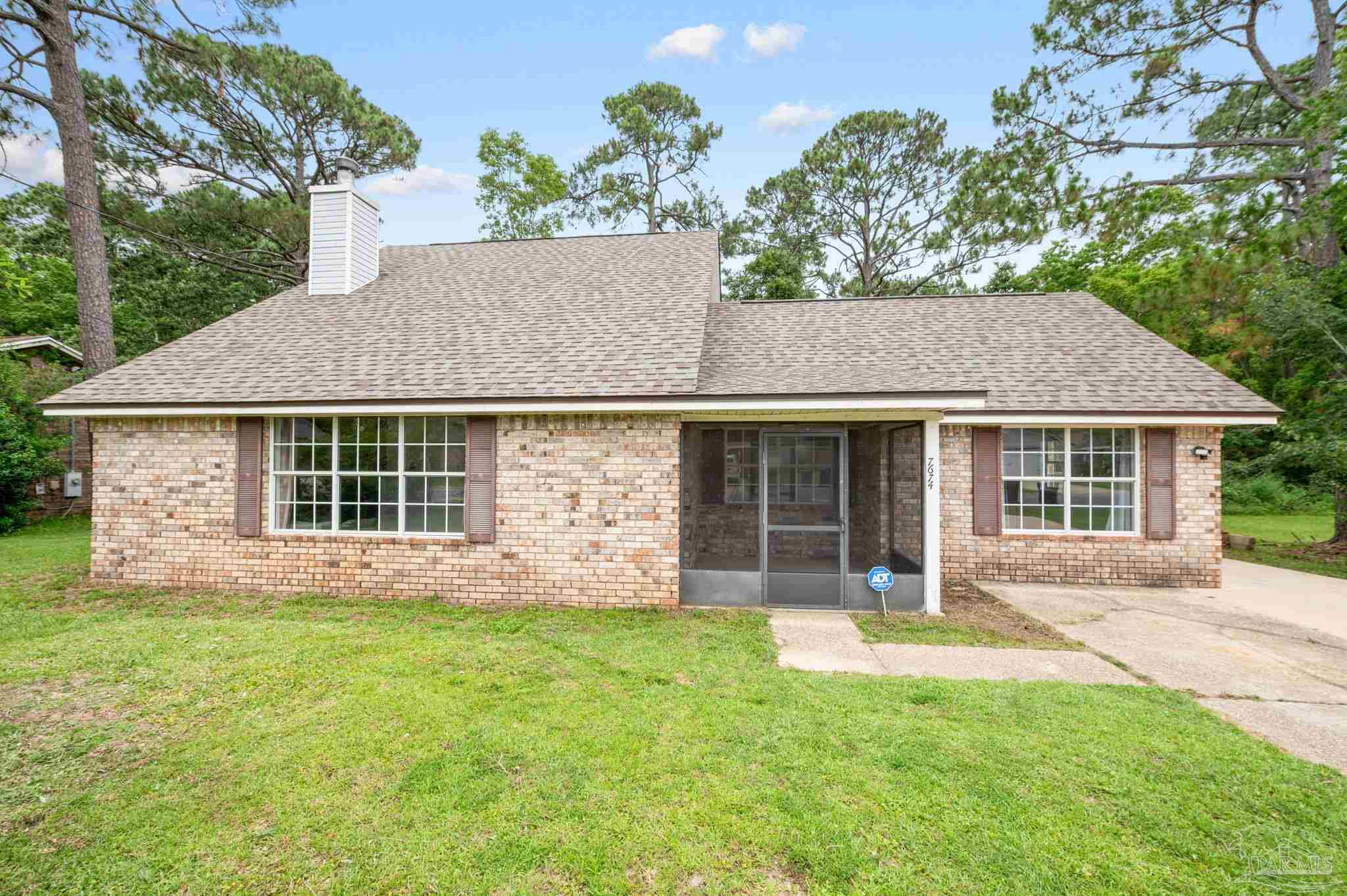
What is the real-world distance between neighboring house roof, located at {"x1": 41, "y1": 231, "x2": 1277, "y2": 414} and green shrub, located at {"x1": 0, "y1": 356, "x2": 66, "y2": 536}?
7.63 metres

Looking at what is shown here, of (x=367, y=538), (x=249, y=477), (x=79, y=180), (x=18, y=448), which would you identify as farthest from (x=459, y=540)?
(x=18, y=448)

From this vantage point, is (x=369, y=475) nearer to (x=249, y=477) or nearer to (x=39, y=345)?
(x=249, y=477)

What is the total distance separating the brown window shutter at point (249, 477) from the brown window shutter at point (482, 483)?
2.88 meters

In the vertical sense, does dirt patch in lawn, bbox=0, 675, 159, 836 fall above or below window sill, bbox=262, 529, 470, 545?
below

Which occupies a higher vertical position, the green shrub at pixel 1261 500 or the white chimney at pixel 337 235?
the white chimney at pixel 337 235

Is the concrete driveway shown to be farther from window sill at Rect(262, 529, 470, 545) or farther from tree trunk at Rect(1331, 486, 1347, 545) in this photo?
window sill at Rect(262, 529, 470, 545)

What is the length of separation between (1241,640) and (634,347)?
7.30 m

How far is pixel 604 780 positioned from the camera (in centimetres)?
324

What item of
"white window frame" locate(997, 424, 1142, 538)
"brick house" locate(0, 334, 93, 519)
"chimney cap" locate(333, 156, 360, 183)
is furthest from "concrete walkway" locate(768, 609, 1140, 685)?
"brick house" locate(0, 334, 93, 519)

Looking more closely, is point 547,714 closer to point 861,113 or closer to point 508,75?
point 508,75

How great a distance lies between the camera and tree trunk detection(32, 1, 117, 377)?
12273 millimetres

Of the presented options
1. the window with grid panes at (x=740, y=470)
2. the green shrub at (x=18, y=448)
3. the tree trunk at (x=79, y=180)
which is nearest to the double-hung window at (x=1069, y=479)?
the window with grid panes at (x=740, y=470)

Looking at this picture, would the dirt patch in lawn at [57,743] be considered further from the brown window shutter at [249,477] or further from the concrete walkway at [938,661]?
the concrete walkway at [938,661]

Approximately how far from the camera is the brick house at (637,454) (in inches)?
273
